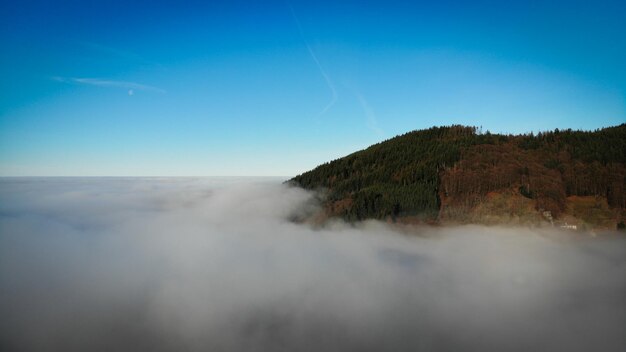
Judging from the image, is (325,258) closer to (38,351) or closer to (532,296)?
(532,296)

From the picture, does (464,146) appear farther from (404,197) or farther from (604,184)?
(604,184)

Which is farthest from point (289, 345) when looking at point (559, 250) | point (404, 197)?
point (559, 250)

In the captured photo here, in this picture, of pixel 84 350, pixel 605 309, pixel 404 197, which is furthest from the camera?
pixel 404 197

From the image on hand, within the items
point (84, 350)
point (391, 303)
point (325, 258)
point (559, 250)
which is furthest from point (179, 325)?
point (559, 250)

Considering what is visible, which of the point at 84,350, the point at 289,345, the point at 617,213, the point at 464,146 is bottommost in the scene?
the point at 84,350

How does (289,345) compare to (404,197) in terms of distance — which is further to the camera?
(404,197)

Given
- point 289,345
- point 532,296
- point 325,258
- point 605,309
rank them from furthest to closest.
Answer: point 325,258
point 289,345
point 532,296
point 605,309

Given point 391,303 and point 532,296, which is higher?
point 532,296
